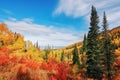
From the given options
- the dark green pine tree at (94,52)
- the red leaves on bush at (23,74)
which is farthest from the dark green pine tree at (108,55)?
the red leaves on bush at (23,74)

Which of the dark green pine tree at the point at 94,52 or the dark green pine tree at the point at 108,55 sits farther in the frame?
the dark green pine tree at the point at 108,55

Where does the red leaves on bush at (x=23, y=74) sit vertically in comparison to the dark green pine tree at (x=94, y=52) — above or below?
below

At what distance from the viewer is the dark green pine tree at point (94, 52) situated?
144 feet

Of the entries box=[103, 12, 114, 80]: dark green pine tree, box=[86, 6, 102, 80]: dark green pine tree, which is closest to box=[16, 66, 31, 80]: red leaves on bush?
box=[86, 6, 102, 80]: dark green pine tree

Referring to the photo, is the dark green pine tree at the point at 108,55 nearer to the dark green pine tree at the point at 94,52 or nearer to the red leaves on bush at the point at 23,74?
the dark green pine tree at the point at 94,52

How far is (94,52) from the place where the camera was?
44312 millimetres

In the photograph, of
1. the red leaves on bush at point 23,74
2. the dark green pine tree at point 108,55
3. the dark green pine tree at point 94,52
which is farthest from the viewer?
the red leaves on bush at point 23,74

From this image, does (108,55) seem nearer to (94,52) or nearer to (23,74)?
(94,52)

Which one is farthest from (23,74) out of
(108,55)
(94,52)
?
(108,55)

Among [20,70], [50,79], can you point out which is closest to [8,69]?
Answer: [20,70]

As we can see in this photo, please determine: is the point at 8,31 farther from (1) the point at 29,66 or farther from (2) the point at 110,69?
(2) the point at 110,69

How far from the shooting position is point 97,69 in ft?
143

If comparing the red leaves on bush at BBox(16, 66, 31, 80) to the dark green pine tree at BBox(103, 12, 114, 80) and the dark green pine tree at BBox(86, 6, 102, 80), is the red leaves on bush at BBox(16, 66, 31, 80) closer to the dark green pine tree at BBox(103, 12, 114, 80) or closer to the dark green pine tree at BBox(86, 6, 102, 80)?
the dark green pine tree at BBox(86, 6, 102, 80)

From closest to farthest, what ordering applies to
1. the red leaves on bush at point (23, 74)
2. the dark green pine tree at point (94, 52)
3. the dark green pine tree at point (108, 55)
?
the dark green pine tree at point (94, 52), the dark green pine tree at point (108, 55), the red leaves on bush at point (23, 74)
